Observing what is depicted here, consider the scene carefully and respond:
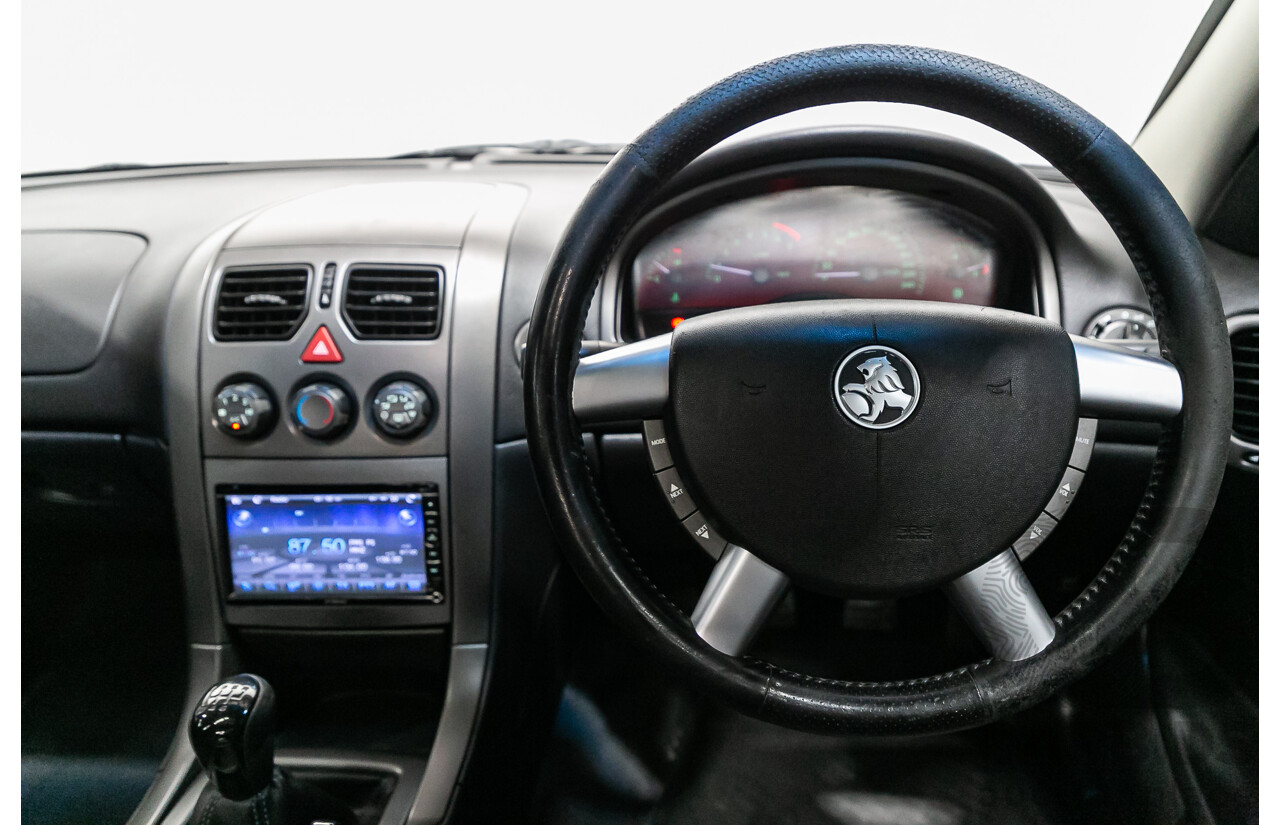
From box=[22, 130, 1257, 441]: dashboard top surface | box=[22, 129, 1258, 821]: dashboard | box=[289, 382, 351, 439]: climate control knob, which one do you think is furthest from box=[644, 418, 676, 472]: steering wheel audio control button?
box=[289, 382, 351, 439]: climate control knob

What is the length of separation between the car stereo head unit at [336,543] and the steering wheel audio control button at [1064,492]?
750 mm

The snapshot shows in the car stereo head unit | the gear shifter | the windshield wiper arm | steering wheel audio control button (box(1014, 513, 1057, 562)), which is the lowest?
the gear shifter

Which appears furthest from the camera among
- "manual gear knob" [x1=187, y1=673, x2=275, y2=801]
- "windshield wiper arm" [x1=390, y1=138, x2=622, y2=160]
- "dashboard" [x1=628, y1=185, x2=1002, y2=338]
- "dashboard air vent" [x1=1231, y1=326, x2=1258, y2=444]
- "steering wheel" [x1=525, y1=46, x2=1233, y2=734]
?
"windshield wiper arm" [x1=390, y1=138, x2=622, y2=160]

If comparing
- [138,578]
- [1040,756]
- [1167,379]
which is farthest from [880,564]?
[138,578]

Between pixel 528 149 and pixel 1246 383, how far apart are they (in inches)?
48.3

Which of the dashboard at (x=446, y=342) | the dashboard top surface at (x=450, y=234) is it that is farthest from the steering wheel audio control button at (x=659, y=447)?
the dashboard top surface at (x=450, y=234)

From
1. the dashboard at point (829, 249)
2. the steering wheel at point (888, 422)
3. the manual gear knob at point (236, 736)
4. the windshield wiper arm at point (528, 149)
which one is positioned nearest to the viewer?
the steering wheel at point (888, 422)

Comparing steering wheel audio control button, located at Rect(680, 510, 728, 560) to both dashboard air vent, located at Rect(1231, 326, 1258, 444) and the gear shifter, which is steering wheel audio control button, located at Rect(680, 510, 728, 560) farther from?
dashboard air vent, located at Rect(1231, 326, 1258, 444)

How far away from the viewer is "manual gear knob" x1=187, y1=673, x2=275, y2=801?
876 millimetres

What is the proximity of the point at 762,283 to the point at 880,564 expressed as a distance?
22.9 inches

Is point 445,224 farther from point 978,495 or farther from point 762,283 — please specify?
point 978,495

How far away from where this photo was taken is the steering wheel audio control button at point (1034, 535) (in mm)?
770

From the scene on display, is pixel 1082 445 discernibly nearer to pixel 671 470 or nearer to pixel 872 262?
pixel 671 470

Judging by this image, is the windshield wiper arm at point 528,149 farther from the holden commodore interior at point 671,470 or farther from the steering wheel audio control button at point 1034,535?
the steering wheel audio control button at point 1034,535
